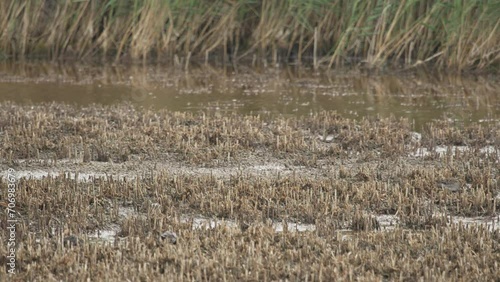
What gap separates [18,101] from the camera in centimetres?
1226

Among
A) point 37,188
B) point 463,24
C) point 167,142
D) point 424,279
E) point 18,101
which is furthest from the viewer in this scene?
point 463,24

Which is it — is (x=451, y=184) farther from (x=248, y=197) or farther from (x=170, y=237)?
(x=170, y=237)

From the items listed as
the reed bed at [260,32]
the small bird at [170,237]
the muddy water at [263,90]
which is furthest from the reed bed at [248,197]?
the reed bed at [260,32]

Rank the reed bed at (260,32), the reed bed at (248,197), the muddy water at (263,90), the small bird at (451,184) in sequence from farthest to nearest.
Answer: the reed bed at (260,32), the muddy water at (263,90), the small bird at (451,184), the reed bed at (248,197)

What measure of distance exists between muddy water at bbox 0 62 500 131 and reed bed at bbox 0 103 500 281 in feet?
4.23

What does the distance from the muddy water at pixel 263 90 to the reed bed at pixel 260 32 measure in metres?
0.50

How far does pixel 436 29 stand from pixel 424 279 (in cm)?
1047

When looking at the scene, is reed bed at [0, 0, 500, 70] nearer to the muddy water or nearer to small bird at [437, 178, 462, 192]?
the muddy water

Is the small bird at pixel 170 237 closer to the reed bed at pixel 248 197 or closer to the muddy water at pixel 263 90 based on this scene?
the reed bed at pixel 248 197

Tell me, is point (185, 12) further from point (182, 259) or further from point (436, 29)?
point (182, 259)

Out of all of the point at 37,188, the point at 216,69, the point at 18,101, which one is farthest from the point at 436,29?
the point at 37,188

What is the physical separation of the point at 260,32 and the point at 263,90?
336cm

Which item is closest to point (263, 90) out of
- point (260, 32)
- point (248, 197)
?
point (260, 32)

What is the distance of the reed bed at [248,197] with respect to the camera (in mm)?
5297
